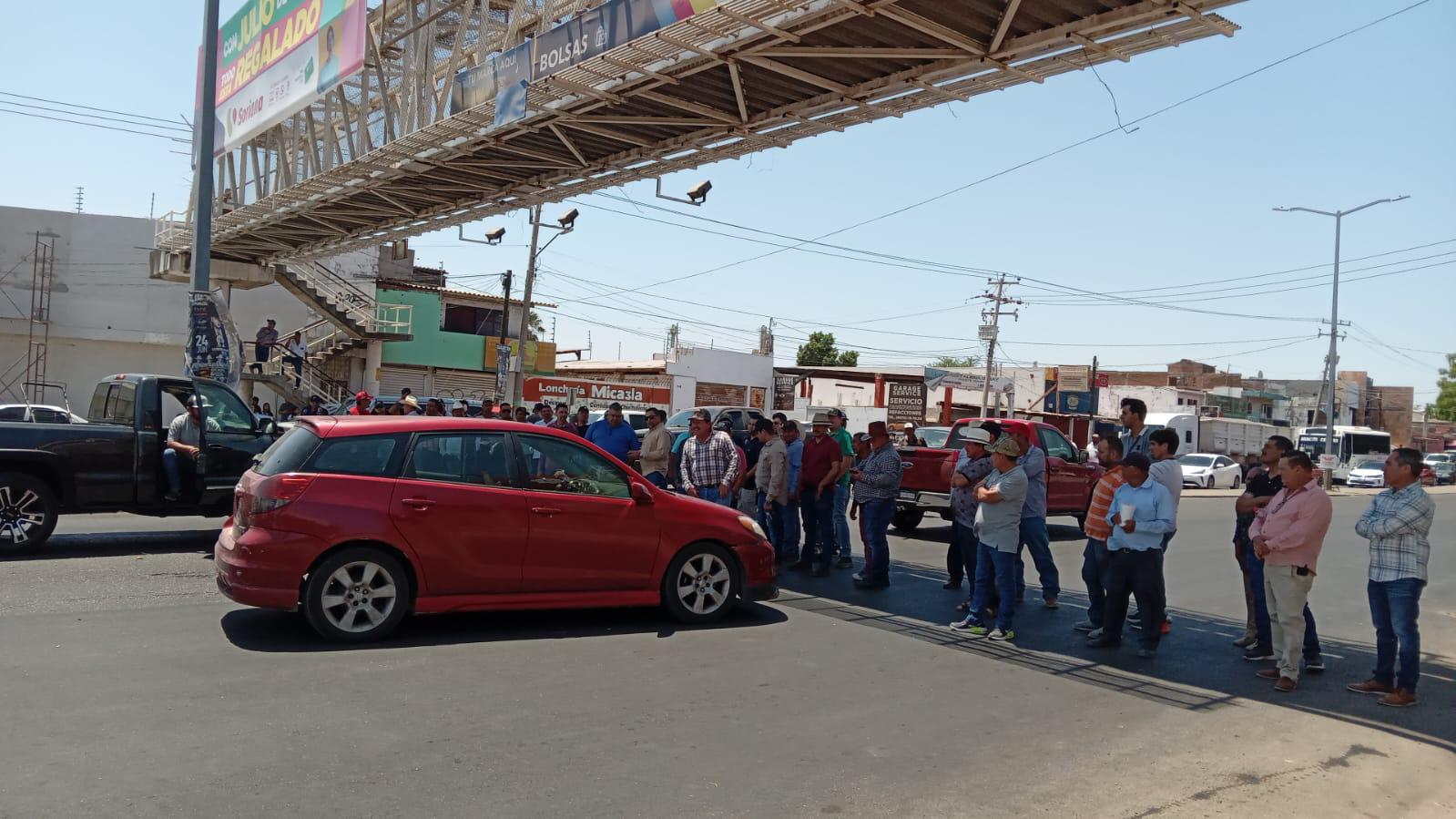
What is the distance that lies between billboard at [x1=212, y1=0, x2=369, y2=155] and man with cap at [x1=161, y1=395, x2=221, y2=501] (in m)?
6.98

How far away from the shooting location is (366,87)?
18078 millimetres

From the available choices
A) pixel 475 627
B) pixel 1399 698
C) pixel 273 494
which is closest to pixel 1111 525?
pixel 1399 698

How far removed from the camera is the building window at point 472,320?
4366 cm

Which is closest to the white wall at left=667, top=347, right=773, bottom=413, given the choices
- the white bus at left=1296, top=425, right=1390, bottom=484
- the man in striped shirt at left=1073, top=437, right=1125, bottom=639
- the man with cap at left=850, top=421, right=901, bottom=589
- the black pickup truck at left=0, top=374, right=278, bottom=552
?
the white bus at left=1296, top=425, right=1390, bottom=484

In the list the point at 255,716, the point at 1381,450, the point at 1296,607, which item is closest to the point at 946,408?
the point at 1381,450

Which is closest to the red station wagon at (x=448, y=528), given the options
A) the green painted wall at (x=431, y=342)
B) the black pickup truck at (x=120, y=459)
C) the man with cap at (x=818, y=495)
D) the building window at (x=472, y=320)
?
the man with cap at (x=818, y=495)

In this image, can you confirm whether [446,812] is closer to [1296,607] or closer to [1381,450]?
[1296,607]

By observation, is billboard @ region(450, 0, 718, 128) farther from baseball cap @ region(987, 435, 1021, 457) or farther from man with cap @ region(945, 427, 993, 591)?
baseball cap @ region(987, 435, 1021, 457)

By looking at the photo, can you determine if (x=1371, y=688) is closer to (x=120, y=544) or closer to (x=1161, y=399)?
(x=120, y=544)

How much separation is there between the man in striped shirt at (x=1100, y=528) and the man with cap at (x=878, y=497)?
2.05 metres

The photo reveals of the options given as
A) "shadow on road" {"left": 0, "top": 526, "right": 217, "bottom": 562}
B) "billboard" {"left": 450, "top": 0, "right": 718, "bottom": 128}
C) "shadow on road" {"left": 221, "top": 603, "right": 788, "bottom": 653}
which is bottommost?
"shadow on road" {"left": 0, "top": 526, "right": 217, "bottom": 562}

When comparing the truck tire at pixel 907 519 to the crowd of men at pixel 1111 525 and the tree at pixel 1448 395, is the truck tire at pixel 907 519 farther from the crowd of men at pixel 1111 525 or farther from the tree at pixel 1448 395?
the tree at pixel 1448 395

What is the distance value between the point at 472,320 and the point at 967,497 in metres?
37.4

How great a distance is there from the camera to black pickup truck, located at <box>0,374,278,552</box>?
10.1m
